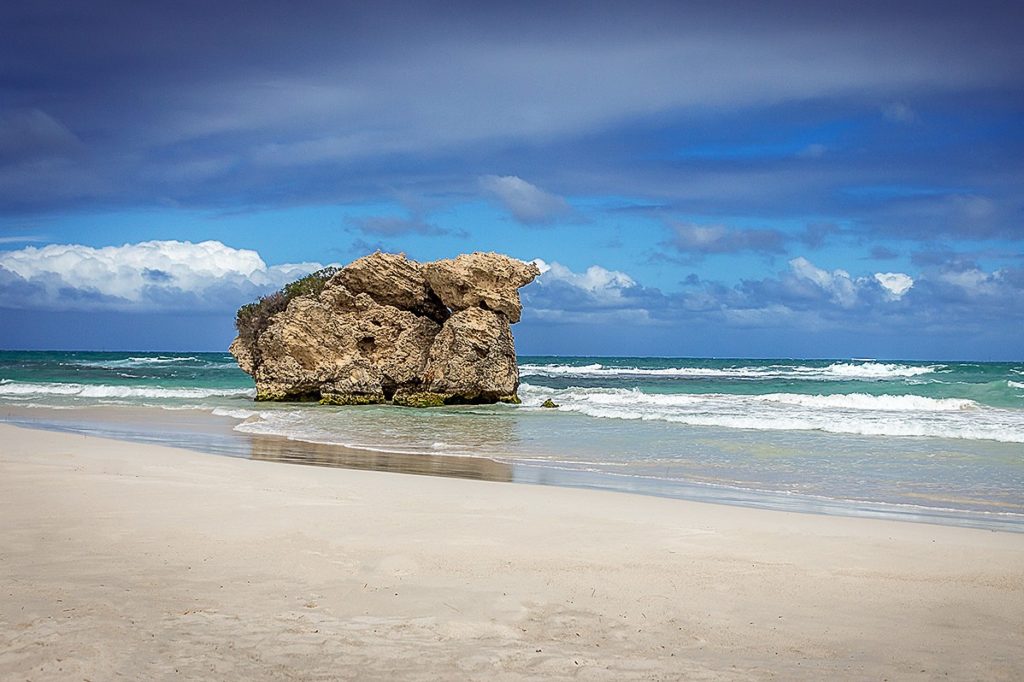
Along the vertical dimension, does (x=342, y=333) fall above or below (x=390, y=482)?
above

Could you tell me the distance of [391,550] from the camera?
22.5 feet

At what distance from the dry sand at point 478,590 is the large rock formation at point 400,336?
18.2 metres

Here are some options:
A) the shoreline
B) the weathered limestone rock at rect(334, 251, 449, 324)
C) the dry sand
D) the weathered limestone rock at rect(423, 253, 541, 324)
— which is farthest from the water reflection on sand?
the weathered limestone rock at rect(334, 251, 449, 324)

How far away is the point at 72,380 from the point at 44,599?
47507 mm

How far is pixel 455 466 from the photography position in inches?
551

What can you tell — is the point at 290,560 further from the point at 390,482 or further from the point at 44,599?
the point at 390,482

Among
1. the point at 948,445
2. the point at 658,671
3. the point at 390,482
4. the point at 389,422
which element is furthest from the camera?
the point at 389,422

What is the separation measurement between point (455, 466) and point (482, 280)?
48.2ft

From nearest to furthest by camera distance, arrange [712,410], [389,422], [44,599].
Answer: [44,599] → [389,422] → [712,410]

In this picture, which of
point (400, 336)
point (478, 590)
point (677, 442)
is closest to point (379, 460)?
point (677, 442)

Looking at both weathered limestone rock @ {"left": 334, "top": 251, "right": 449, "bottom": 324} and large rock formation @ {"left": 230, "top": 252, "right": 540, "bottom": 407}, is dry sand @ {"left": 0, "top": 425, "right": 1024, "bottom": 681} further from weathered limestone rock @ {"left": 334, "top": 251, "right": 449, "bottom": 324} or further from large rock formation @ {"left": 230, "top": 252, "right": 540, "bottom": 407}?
weathered limestone rock @ {"left": 334, "top": 251, "right": 449, "bottom": 324}

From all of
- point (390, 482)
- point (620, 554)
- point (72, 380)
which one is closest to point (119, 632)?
point (620, 554)

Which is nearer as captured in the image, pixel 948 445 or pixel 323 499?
pixel 323 499

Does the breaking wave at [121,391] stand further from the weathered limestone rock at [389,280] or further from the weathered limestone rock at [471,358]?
the weathered limestone rock at [471,358]
